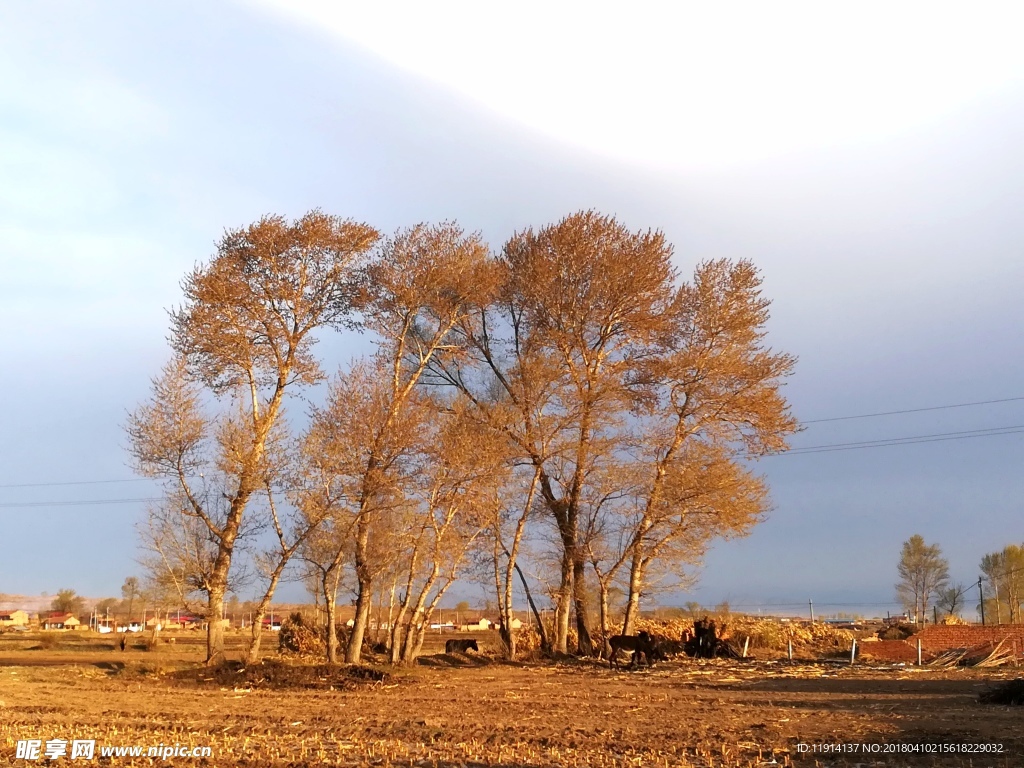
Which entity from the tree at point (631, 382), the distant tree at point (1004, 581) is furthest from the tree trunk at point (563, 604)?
the distant tree at point (1004, 581)

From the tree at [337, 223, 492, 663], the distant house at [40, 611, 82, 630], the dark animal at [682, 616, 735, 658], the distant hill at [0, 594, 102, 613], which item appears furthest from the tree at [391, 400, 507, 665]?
the distant hill at [0, 594, 102, 613]

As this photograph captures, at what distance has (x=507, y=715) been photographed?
52.5 ft

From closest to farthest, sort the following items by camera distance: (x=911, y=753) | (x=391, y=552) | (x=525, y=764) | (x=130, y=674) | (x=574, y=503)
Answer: (x=525, y=764) → (x=911, y=753) → (x=130, y=674) → (x=391, y=552) → (x=574, y=503)

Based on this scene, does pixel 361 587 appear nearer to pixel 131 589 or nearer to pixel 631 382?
pixel 631 382

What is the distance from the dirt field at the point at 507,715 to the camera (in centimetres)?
1144

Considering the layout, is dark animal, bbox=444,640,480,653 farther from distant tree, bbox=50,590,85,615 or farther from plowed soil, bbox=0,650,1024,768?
distant tree, bbox=50,590,85,615

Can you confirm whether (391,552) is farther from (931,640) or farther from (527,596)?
(931,640)

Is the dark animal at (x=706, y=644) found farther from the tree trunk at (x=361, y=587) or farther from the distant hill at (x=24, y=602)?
the distant hill at (x=24, y=602)

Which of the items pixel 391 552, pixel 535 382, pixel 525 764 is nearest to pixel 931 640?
pixel 535 382

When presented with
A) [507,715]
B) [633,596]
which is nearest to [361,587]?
[633,596]

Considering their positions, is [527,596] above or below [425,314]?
below

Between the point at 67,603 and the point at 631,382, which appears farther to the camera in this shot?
the point at 67,603

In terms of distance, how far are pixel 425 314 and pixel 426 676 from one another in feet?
41.6

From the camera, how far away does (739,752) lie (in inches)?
459
